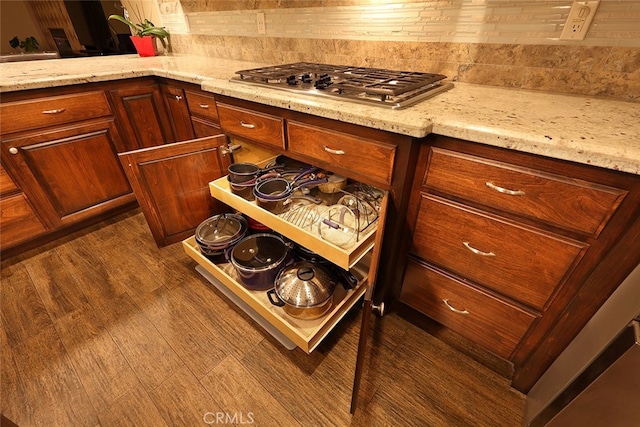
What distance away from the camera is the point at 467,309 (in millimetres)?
952

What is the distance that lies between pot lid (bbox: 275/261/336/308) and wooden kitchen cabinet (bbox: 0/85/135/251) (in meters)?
1.35

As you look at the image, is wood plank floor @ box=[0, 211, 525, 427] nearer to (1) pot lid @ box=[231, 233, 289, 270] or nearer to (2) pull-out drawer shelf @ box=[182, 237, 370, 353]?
(2) pull-out drawer shelf @ box=[182, 237, 370, 353]

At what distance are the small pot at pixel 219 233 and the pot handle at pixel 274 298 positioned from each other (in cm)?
29

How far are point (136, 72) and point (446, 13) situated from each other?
1563 mm

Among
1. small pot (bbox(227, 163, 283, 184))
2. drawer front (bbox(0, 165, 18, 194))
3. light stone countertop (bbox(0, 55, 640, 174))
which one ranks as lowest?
Result: drawer front (bbox(0, 165, 18, 194))

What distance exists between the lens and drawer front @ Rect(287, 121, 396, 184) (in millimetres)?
850

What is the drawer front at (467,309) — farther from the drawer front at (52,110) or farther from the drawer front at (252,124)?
the drawer front at (52,110)

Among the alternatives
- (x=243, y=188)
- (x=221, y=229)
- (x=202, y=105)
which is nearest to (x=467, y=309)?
(x=243, y=188)

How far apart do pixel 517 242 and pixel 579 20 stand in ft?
2.51

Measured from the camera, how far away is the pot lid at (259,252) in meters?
1.09

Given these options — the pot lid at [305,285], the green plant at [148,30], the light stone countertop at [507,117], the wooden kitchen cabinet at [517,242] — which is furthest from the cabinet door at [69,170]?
the wooden kitchen cabinet at [517,242]

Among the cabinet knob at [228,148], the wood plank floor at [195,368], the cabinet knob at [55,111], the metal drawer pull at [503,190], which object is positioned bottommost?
the wood plank floor at [195,368]

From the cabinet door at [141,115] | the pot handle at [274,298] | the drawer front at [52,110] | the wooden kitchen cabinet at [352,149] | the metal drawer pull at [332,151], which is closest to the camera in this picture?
the wooden kitchen cabinet at [352,149]

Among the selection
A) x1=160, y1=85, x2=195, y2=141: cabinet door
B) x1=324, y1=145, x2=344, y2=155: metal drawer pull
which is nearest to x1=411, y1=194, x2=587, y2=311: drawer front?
x1=324, y1=145, x2=344, y2=155: metal drawer pull
